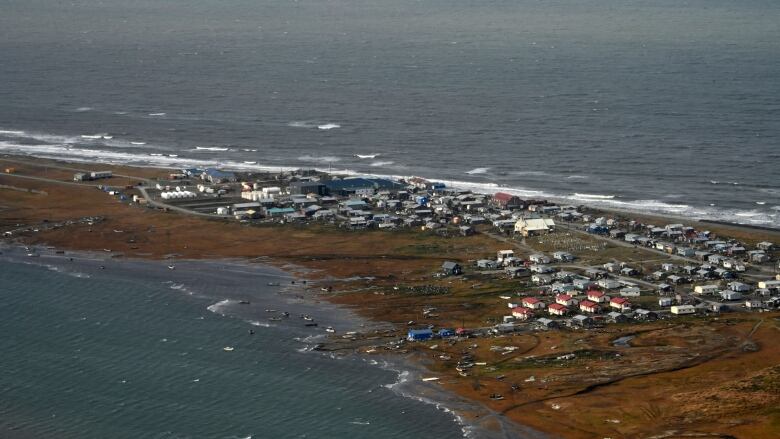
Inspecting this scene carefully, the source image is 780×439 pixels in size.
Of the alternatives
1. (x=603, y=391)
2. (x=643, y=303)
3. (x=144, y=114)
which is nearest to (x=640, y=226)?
(x=643, y=303)

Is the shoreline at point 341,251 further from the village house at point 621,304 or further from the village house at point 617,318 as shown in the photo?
the village house at point 621,304

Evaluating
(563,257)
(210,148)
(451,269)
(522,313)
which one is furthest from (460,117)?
(522,313)

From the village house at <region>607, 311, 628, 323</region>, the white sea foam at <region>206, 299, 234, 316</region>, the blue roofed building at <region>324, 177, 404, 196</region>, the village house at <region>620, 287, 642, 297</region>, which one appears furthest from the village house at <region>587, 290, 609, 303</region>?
the blue roofed building at <region>324, 177, 404, 196</region>

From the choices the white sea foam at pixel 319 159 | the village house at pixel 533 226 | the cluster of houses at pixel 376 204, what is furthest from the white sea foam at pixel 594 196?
the white sea foam at pixel 319 159

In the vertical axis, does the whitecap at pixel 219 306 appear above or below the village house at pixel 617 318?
below

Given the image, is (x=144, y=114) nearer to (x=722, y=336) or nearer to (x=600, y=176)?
(x=600, y=176)

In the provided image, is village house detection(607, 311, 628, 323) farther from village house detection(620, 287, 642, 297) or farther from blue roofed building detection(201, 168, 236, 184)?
blue roofed building detection(201, 168, 236, 184)

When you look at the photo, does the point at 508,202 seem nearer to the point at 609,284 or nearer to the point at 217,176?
the point at 609,284
